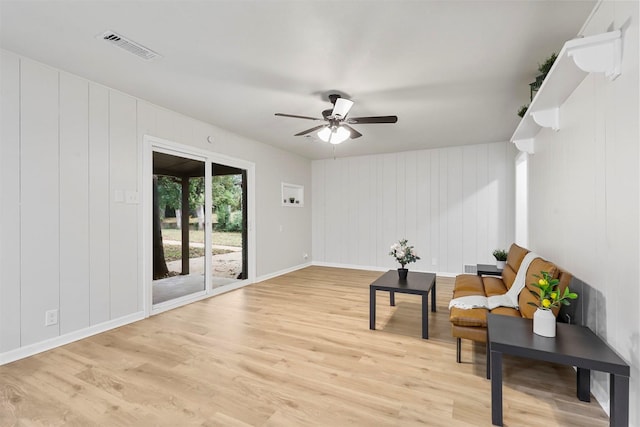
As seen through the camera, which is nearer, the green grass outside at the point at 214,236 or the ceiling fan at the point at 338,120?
the ceiling fan at the point at 338,120

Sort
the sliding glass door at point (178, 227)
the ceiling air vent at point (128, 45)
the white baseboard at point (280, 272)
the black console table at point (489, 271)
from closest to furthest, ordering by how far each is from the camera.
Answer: the ceiling air vent at point (128, 45)
the sliding glass door at point (178, 227)
the black console table at point (489, 271)
the white baseboard at point (280, 272)

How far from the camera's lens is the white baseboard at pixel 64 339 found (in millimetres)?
2505

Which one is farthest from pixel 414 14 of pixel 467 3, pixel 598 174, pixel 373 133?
pixel 373 133

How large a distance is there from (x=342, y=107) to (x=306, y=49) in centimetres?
79

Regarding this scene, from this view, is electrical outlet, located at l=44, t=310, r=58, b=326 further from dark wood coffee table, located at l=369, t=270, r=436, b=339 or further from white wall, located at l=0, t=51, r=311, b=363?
dark wood coffee table, located at l=369, t=270, r=436, b=339

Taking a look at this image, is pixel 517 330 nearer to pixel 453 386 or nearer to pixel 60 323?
pixel 453 386

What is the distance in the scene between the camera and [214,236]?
4.62 m

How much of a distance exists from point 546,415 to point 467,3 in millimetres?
2581

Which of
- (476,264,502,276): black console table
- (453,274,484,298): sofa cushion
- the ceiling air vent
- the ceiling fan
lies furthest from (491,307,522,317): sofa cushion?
the ceiling air vent

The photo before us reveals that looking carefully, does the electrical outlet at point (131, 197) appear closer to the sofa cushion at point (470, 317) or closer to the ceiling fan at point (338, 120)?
the ceiling fan at point (338, 120)

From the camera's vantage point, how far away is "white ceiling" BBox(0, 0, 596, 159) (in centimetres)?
196

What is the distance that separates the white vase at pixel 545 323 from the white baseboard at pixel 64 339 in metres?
3.84

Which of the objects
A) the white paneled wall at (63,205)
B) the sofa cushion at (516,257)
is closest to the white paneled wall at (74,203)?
the white paneled wall at (63,205)

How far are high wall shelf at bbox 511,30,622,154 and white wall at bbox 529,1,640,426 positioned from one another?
2.0 inches
